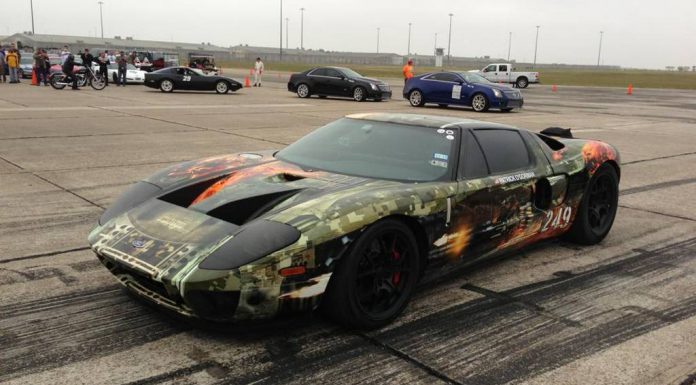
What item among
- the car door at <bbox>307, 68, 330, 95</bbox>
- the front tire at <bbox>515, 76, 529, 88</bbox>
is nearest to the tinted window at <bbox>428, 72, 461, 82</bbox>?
the car door at <bbox>307, 68, 330, 95</bbox>

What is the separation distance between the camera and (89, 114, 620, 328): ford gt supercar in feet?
9.93

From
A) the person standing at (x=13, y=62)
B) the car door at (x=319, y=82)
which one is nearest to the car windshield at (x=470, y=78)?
the car door at (x=319, y=82)

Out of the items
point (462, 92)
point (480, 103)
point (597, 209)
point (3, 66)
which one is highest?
point (3, 66)

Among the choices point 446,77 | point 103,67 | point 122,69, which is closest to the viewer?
point 446,77

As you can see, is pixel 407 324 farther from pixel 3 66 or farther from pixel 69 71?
pixel 3 66

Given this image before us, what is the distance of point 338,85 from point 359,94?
1018 millimetres

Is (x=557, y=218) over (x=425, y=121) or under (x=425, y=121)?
under

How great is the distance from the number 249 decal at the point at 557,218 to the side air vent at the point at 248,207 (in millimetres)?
2251

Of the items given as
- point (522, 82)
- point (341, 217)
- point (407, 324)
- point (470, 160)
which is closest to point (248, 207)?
point (341, 217)

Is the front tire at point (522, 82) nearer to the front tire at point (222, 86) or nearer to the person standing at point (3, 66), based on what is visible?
the front tire at point (222, 86)

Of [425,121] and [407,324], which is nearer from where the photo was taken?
[407,324]

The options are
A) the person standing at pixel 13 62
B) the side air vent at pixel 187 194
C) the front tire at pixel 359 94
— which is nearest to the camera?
the side air vent at pixel 187 194

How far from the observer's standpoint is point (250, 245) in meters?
3.04

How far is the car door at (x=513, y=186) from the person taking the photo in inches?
167
